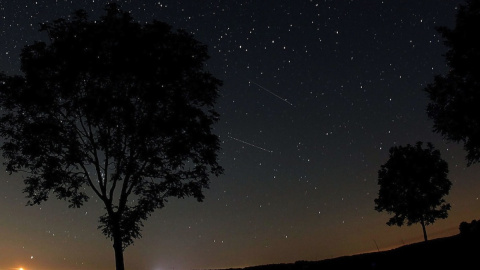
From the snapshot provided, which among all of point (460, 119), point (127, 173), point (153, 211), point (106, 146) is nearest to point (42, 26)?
point (106, 146)

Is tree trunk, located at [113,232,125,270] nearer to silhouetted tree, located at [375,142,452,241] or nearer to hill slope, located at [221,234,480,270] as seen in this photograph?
hill slope, located at [221,234,480,270]

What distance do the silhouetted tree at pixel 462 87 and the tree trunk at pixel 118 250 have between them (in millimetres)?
20435

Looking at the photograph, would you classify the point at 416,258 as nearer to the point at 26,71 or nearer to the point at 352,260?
the point at 352,260

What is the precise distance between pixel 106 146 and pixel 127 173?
75.2 inches

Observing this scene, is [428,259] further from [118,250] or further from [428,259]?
[118,250]

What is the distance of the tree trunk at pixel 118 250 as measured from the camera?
22906 millimetres

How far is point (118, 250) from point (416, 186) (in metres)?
31.9

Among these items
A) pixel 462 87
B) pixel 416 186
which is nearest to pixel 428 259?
pixel 462 87

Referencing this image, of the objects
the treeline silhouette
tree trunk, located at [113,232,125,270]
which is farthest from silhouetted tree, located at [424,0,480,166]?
tree trunk, located at [113,232,125,270]

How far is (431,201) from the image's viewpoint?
42.1 meters

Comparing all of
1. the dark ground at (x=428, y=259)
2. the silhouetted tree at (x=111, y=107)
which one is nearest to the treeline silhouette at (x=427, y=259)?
the dark ground at (x=428, y=259)

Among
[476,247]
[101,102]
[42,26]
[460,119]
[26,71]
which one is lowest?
[476,247]

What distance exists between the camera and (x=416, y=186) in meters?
42.8

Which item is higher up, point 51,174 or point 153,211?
point 51,174
